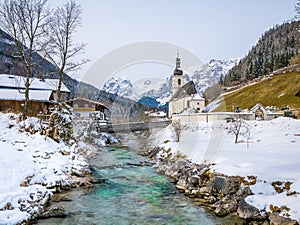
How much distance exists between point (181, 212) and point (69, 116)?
51.0 feet

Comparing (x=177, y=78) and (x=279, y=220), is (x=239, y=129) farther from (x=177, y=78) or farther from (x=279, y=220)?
(x=177, y=78)

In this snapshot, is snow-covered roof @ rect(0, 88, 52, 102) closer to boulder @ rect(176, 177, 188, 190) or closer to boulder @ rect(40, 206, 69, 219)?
boulder @ rect(176, 177, 188, 190)

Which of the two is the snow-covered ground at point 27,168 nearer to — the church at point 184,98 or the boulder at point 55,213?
the boulder at point 55,213

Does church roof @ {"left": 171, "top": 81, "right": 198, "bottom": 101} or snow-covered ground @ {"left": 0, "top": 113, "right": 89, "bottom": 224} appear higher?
church roof @ {"left": 171, "top": 81, "right": 198, "bottom": 101}

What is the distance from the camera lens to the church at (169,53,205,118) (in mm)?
54328

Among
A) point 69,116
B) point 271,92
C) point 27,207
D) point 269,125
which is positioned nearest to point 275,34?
point 271,92

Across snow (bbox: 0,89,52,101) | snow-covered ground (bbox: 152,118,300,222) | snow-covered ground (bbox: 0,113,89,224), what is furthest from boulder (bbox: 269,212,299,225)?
snow (bbox: 0,89,52,101)

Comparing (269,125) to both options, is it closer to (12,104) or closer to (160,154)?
(160,154)

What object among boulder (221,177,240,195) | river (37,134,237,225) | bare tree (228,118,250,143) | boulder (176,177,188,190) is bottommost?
river (37,134,237,225)

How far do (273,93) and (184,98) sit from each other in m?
22.1

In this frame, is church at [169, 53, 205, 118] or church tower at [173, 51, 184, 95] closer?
church at [169, 53, 205, 118]

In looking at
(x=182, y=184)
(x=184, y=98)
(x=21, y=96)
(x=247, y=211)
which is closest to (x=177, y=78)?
(x=184, y=98)

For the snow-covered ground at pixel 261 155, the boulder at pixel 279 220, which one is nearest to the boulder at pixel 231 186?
the snow-covered ground at pixel 261 155

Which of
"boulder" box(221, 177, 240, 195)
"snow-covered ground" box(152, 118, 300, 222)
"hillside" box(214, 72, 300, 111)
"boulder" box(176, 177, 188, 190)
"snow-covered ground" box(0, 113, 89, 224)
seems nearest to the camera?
"snow-covered ground" box(0, 113, 89, 224)
